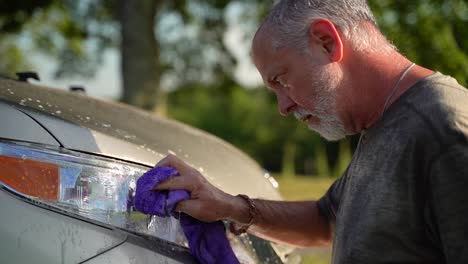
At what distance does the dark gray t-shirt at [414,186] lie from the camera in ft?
5.01

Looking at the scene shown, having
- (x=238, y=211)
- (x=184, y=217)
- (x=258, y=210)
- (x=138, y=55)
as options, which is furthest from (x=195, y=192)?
(x=138, y=55)

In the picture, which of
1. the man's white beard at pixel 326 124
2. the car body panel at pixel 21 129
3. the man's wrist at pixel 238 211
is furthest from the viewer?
the man's wrist at pixel 238 211

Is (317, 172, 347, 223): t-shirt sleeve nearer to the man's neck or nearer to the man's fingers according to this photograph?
the man's neck

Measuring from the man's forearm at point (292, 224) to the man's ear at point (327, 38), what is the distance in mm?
640

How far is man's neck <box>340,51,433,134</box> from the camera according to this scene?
1.76 m

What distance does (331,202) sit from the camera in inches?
90.0

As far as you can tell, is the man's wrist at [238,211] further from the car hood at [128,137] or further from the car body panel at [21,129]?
the car body panel at [21,129]

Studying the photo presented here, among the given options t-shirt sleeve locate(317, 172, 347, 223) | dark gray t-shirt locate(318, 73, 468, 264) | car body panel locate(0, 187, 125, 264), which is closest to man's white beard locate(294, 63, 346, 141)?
dark gray t-shirt locate(318, 73, 468, 264)

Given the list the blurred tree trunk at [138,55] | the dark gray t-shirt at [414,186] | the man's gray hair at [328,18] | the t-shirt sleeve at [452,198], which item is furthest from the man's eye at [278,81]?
the blurred tree trunk at [138,55]

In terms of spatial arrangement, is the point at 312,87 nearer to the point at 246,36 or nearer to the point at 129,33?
the point at 129,33

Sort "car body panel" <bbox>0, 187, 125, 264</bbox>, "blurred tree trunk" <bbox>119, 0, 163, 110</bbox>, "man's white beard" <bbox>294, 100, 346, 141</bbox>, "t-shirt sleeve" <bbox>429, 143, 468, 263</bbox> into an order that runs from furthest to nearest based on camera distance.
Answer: "blurred tree trunk" <bbox>119, 0, 163, 110</bbox>, "man's white beard" <bbox>294, 100, 346, 141</bbox>, "car body panel" <bbox>0, 187, 125, 264</bbox>, "t-shirt sleeve" <bbox>429, 143, 468, 263</bbox>

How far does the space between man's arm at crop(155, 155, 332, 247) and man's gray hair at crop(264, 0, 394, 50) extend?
0.46 m

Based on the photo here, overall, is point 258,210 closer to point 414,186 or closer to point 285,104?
point 285,104

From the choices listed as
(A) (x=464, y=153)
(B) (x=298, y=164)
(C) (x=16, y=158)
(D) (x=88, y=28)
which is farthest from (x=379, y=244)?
(B) (x=298, y=164)
